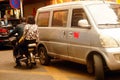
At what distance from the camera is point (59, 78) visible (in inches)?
367

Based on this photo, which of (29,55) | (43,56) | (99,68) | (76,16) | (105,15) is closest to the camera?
(99,68)

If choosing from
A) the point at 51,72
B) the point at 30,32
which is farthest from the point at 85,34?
the point at 30,32

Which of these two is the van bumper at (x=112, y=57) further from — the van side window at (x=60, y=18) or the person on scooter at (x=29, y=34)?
the person on scooter at (x=29, y=34)

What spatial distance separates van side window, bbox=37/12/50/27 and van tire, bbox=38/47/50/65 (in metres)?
0.82

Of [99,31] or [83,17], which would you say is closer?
[99,31]

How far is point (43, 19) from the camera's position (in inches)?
461

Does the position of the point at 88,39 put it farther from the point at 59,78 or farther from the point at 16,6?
the point at 16,6

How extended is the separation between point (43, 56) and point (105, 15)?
325 centimetres

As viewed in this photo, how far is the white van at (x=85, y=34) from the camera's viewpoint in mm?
8305

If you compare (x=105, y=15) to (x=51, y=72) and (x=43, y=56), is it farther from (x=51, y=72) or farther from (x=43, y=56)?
(x=43, y=56)

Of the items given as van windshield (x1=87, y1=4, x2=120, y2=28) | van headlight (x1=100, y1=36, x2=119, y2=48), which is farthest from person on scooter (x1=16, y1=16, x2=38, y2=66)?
van headlight (x1=100, y1=36, x2=119, y2=48)

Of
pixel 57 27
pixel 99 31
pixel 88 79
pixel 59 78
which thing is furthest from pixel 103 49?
pixel 57 27

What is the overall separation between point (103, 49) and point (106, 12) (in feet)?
4.53

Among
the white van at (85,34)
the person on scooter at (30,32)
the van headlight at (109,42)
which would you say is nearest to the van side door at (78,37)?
the white van at (85,34)
